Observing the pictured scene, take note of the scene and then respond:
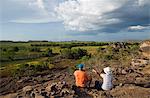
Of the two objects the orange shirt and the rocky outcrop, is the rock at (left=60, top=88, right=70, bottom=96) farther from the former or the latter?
the rocky outcrop

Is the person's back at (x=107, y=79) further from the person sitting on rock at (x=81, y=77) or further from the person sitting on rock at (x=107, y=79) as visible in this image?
the person sitting on rock at (x=81, y=77)

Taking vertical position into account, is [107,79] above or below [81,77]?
below

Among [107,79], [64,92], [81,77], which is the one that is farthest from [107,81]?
[64,92]

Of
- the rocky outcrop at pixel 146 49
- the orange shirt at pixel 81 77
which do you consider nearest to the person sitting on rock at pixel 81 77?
the orange shirt at pixel 81 77

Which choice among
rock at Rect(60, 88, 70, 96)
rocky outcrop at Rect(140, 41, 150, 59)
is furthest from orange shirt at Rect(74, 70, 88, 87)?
rocky outcrop at Rect(140, 41, 150, 59)

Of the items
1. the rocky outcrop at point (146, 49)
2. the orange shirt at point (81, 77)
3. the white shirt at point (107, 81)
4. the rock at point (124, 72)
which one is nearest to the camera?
the orange shirt at point (81, 77)

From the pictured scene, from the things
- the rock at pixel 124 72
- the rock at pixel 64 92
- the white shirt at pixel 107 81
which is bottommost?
the rock at pixel 124 72

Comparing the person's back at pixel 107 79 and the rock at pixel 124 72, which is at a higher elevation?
the person's back at pixel 107 79

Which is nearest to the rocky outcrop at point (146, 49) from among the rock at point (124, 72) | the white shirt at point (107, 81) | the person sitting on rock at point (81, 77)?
the rock at point (124, 72)

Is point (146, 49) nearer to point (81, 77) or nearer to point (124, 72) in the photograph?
point (124, 72)

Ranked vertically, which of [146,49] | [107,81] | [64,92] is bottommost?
[64,92]

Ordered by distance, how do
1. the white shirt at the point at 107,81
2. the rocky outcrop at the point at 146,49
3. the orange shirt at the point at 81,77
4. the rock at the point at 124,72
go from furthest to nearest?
1. the rocky outcrop at the point at 146,49
2. the rock at the point at 124,72
3. the white shirt at the point at 107,81
4. the orange shirt at the point at 81,77

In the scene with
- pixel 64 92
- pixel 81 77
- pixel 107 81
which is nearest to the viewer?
pixel 81 77

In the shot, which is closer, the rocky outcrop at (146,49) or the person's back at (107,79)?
the person's back at (107,79)
